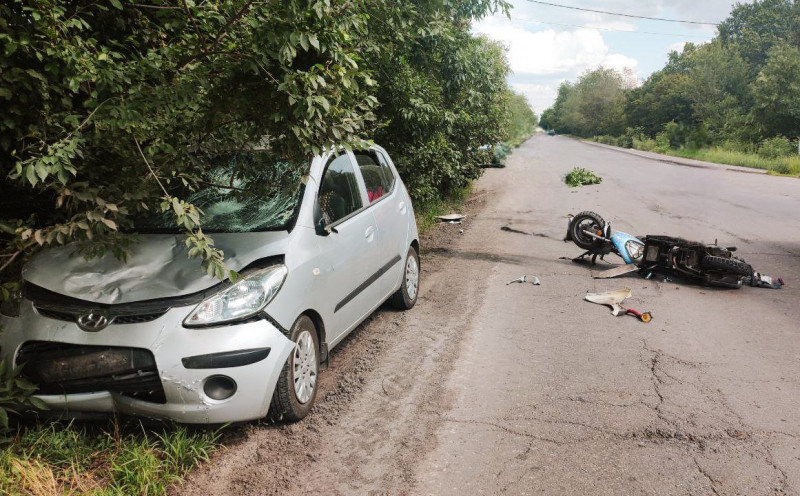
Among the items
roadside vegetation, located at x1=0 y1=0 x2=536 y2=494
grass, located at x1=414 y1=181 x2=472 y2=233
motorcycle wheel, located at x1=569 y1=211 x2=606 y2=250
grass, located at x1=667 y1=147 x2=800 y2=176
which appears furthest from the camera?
grass, located at x1=667 y1=147 x2=800 y2=176

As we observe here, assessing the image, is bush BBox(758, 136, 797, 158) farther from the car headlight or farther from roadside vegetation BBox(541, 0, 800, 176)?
the car headlight

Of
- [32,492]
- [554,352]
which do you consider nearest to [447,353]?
[554,352]

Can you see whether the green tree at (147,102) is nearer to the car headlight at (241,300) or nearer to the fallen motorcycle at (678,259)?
the car headlight at (241,300)

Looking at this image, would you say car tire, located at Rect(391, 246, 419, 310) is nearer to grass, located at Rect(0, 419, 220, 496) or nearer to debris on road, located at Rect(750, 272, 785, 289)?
grass, located at Rect(0, 419, 220, 496)

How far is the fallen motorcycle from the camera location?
273 inches

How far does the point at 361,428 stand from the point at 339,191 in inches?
76.0

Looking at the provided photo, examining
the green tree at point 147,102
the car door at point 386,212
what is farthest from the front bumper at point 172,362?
the car door at point 386,212

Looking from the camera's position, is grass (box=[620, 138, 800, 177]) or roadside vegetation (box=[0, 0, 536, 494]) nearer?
roadside vegetation (box=[0, 0, 536, 494])

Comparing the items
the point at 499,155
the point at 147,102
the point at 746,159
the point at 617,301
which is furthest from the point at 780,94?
the point at 147,102

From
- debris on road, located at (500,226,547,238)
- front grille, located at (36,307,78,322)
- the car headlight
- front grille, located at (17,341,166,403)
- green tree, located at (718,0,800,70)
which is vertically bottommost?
debris on road, located at (500,226,547,238)

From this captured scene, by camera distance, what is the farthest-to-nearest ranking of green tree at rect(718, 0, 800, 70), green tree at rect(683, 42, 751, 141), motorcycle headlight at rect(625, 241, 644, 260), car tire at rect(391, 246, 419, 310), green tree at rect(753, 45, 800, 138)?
green tree at rect(718, 0, 800, 70), green tree at rect(683, 42, 751, 141), green tree at rect(753, 45, 800, 138), motorcycle headlight at rect(625, 241, 644, 260), car tire at rect(391, 246, 419, 310)

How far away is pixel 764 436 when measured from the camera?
3590 mm

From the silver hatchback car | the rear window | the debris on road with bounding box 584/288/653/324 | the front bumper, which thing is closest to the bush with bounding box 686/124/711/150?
the debris on road with bounding box 584/288/653/324

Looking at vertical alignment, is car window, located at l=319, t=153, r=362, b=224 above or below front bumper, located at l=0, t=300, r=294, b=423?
above
